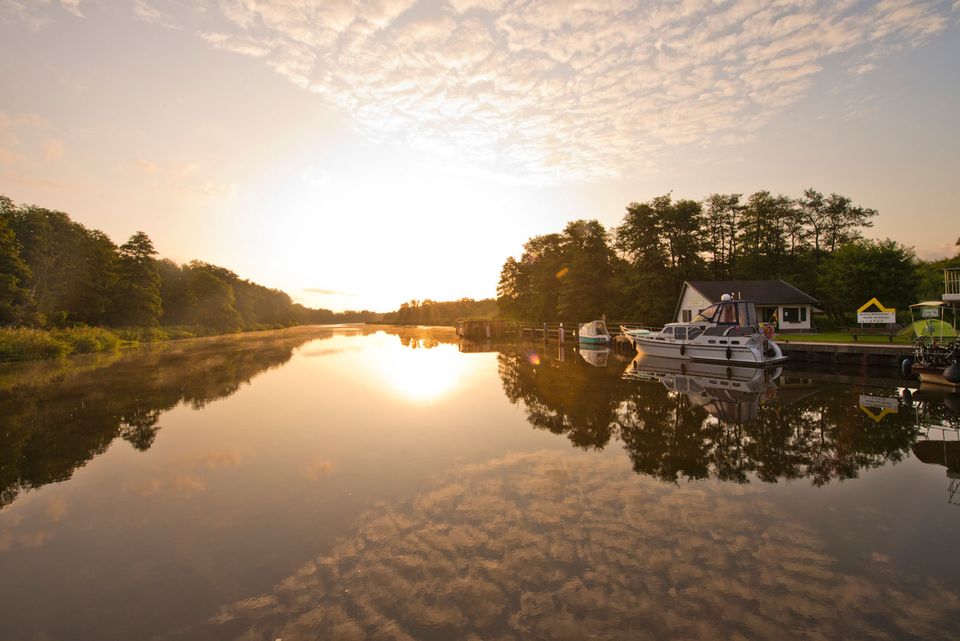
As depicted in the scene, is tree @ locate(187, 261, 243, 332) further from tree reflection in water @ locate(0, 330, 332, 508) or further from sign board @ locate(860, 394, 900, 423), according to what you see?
sign board @ locate(860, 394, 900, 423)

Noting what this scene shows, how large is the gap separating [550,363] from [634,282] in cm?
2434

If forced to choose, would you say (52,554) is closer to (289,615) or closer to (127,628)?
(127,628)

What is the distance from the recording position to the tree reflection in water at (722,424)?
8.54m

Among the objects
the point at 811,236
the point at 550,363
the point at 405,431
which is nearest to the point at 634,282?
the point at 550,363

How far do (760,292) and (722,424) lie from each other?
104 feet

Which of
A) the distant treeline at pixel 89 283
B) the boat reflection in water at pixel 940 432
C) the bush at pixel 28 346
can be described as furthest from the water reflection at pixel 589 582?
the distant treeline at pixel 89 283

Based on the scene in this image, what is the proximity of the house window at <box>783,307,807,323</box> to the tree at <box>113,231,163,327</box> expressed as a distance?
7425 cm

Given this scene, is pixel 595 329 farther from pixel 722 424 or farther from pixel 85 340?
pixel 85 340

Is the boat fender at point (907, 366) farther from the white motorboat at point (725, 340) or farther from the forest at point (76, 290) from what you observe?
the forest at point (76, 290)

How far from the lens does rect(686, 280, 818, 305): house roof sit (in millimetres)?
35500

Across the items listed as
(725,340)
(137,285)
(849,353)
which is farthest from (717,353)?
(137,285)

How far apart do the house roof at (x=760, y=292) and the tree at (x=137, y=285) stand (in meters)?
67.5

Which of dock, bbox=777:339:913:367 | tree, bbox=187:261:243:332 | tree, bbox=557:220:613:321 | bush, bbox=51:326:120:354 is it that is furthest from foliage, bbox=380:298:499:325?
dock, bbox=777:339:913:367

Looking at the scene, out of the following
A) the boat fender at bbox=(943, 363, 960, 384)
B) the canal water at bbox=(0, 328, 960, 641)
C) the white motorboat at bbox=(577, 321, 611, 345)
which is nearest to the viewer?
the canal water at bbox=(0, 328, 960, 641)
